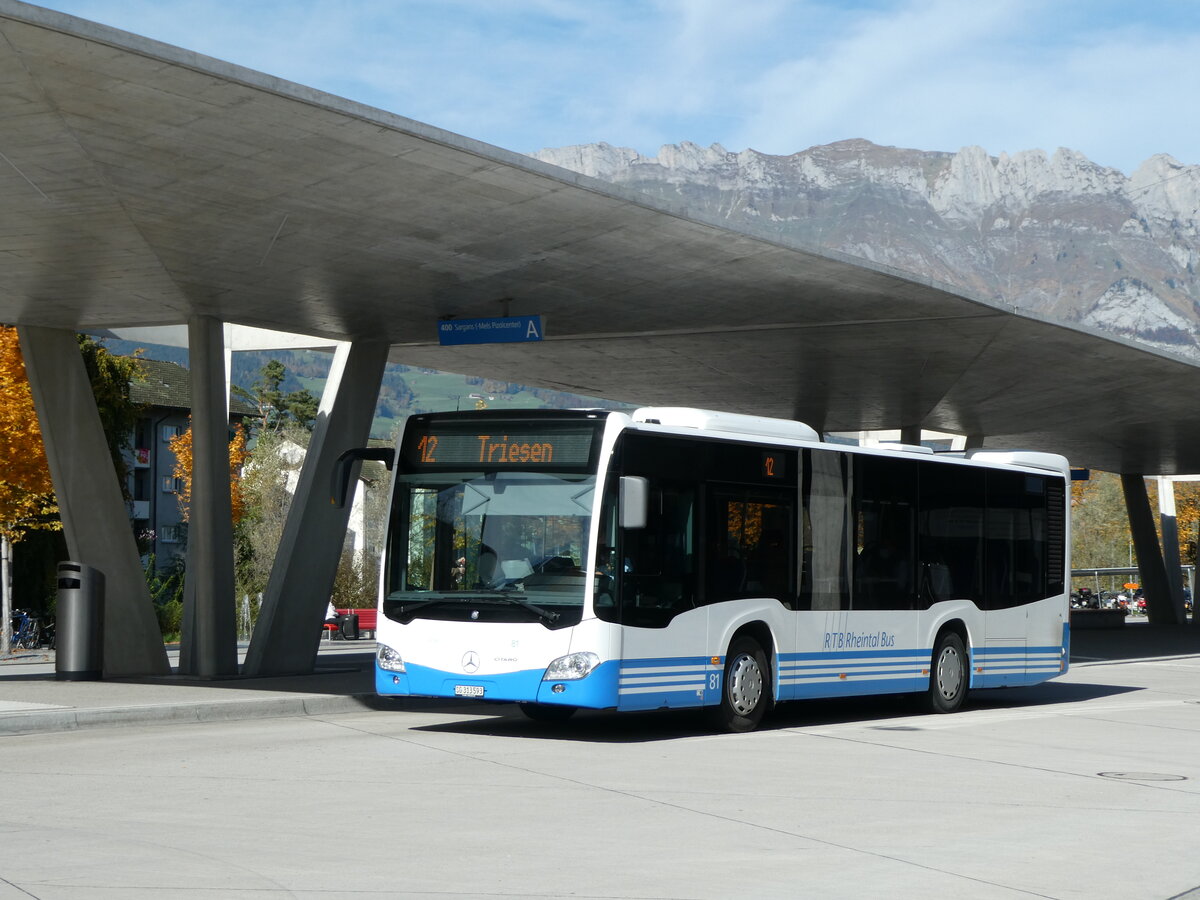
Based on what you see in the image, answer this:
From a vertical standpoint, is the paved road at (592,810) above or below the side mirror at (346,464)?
below

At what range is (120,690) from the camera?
17516 millimetres

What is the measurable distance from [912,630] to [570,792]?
7584 mm

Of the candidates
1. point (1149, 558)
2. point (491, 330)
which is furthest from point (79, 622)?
point (1149, 558)

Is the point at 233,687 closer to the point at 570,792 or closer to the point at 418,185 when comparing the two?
the point at 418,185

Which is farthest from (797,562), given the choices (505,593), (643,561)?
(505,593)

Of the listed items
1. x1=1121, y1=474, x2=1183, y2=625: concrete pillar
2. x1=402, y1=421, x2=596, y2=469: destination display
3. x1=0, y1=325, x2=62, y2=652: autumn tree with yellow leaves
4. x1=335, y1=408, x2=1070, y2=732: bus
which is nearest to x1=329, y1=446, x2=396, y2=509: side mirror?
x1=335, y1=408, x2=1070, y2=732: bus

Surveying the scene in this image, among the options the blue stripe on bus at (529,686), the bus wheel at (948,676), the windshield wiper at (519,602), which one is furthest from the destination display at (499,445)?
the bus wheel at (948,676)

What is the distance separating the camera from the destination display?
13.6 m

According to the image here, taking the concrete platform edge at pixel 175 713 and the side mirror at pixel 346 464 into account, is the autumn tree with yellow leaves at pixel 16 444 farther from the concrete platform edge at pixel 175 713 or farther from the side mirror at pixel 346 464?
the side mirror at pixel 346 464

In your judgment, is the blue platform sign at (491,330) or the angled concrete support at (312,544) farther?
the angled concrete support at (312,544)

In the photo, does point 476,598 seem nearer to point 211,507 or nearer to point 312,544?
point 211,507

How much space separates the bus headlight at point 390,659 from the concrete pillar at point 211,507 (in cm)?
630

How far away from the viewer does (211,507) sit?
64.7 ft

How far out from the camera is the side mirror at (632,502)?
13.1m
